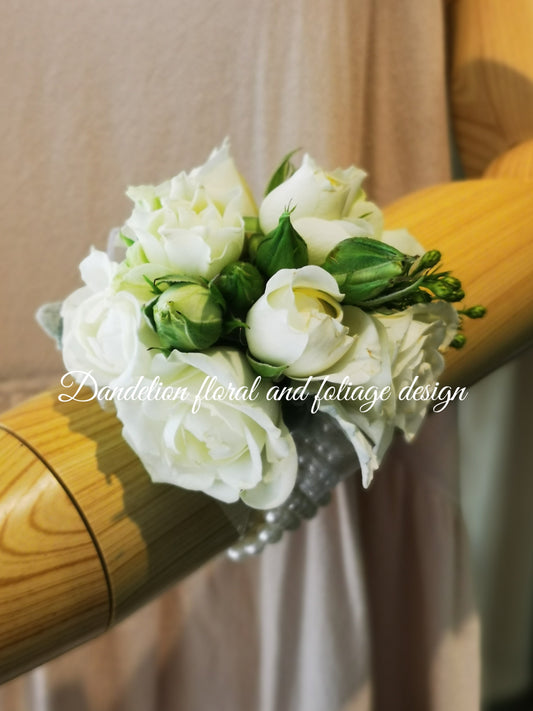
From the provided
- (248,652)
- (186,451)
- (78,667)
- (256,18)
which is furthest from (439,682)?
(256,18)

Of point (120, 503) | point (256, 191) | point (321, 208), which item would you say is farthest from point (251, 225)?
point (256, 191)

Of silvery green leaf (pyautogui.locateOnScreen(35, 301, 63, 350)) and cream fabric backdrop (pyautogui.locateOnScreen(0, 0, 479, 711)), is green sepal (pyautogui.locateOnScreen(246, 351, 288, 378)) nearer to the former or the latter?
silvery green leaf (pyautogui.locateOnScreen(35, 301, 63, 350))

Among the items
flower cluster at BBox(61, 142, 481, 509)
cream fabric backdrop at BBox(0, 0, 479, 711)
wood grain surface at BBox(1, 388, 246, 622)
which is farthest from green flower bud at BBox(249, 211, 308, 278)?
cream fabric backdrop at BBox(0, 0, 479, 711)

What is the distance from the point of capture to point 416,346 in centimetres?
31

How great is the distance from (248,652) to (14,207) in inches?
19.2

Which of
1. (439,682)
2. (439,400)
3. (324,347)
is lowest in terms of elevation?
(439,682)

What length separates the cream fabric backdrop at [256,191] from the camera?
538mm

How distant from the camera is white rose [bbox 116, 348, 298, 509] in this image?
28 centimetres

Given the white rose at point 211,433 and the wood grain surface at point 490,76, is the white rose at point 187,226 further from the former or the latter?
the wood grain surface at point 490,76

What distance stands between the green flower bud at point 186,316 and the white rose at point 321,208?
0.06 m

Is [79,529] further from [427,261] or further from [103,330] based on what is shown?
[427,261]

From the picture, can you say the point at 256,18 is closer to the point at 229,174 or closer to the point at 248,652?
the point at 229,174

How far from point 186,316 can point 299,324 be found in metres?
0.05

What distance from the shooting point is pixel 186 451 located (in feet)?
0.96
